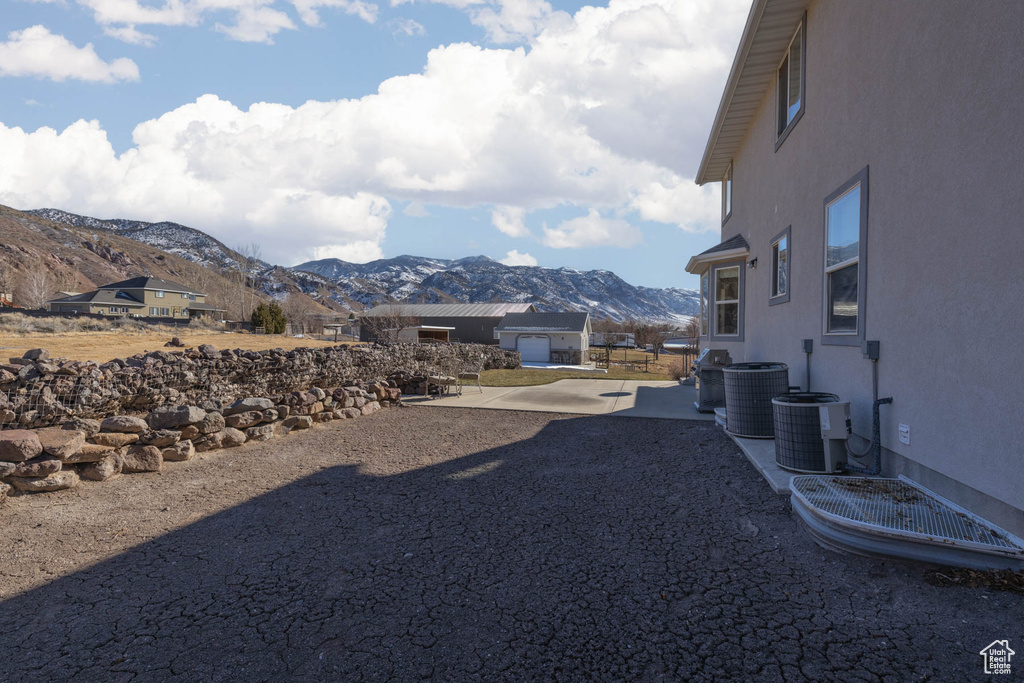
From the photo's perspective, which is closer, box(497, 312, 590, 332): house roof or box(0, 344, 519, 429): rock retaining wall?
box(0, 344, 519, 429): rock retaining wall

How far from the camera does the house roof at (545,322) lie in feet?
123

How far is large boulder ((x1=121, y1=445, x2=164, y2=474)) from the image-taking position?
5285 mm

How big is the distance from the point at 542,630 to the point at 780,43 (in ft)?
27.2

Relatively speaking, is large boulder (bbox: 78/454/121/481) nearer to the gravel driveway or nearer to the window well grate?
the gravel driveway

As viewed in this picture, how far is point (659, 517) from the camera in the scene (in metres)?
4.10

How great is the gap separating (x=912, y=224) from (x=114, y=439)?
308 inches

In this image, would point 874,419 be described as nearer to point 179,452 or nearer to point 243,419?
point 179,452

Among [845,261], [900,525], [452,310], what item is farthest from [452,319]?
[900,525]

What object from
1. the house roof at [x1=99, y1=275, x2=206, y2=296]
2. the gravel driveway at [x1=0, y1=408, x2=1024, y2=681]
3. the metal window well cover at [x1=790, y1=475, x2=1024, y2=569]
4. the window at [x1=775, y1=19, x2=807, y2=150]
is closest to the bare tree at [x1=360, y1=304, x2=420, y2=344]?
the house roof at [x1=99, y1=275, x2=206, y2=296]

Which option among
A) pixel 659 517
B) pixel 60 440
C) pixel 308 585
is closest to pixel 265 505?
pixel 308 585

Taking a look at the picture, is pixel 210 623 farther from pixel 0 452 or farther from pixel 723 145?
pixel 723 145

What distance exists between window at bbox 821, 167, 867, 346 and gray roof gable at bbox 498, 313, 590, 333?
31.3m

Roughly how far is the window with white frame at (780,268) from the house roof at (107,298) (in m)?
63.0

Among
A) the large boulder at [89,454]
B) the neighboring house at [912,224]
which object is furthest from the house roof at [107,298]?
the neighboring house at [912,224]
